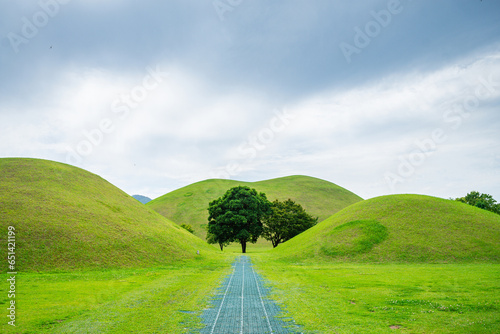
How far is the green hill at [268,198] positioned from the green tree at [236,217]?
40.0m

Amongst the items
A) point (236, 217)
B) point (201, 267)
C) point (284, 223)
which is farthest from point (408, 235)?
point (236, 217)

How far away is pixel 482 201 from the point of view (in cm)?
9762

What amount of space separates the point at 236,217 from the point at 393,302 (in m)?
58.5

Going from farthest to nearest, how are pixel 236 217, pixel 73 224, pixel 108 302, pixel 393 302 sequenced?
pixel 236 217 → pixel 73 224 → pixel 108 302 → pixel 393 302

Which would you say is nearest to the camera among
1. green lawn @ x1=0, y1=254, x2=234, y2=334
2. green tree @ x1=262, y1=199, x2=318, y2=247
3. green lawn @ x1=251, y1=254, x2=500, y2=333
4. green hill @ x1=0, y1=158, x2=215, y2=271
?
green lawn @ x1=251, y1=254, x2=500, y2=333

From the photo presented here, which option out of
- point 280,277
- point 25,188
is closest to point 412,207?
point 280,277

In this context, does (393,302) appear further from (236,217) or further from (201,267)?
(236,217)

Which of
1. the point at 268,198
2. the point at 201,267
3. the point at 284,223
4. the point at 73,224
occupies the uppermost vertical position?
the point at 268,198

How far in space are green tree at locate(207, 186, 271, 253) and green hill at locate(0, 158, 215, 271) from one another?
806 inches

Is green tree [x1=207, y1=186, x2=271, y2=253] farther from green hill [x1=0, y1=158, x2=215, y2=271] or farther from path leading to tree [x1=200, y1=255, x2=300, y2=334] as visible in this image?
path leading to tree [x1=200, y1=255, x2=300, y2=334]

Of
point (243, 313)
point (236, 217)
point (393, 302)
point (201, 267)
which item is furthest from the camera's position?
point (236, 217)

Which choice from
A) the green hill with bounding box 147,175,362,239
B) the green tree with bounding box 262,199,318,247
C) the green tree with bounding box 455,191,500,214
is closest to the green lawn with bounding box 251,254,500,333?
the green tree with bounding box 262,199,318,247

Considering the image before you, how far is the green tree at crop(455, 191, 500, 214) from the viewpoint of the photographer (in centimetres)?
9606

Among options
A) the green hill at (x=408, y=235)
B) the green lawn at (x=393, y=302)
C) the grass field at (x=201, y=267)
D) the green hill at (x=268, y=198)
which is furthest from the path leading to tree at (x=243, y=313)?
the green hill at (x=268, y=198)
